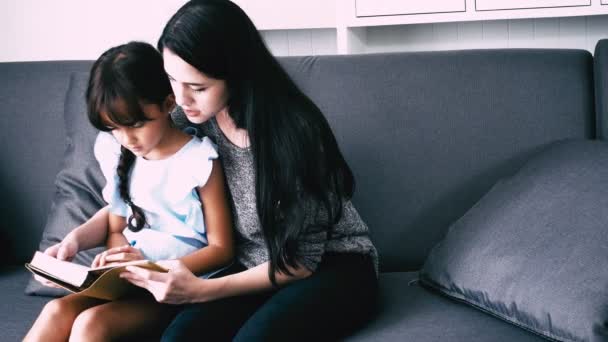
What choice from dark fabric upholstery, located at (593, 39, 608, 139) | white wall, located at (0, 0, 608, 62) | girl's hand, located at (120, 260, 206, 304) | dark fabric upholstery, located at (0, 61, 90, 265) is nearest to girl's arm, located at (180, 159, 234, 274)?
girl's hand, located at (120, 260, 206, 304)

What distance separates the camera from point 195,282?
142 cm

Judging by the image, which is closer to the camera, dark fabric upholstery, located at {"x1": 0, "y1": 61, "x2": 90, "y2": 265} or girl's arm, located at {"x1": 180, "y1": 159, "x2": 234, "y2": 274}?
girl's arm, located at {"x1": 180, "y1": 159, "x2": 234, "y2": 274}

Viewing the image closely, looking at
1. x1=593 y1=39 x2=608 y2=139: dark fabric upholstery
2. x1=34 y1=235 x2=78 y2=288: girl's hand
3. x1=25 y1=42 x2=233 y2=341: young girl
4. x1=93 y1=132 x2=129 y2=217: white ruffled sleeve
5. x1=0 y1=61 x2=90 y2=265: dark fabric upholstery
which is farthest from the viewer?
x1=0 y1=61 x2=90 y2=265: dark fabric upholstery

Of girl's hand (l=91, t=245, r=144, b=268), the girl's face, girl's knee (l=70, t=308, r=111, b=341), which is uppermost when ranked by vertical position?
the girl's face

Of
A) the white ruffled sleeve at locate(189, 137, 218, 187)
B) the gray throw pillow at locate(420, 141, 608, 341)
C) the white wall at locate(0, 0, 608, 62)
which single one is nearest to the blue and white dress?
the white ruffled sleeve at locate(189, 137, 218, 187)

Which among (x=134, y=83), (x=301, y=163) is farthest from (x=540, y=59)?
(x=134, y=83)

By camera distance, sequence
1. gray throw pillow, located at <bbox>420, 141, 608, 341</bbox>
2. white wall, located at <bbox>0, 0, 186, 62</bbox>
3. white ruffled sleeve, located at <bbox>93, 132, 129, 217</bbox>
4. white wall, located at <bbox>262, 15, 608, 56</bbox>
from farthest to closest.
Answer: white wall, located at <bbox>0, 0, 186, 62</bbox>
white wall, located at <bbox>262, 15, 608, 56</bbox>
white ruffled sleeve, located at <bbox>93, 132, 129, 217</bbox>
gray throw pillow, located at <bbox>420, 141, 608, 341</bbox>

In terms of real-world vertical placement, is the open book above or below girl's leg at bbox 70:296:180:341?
above

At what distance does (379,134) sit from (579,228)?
53cm

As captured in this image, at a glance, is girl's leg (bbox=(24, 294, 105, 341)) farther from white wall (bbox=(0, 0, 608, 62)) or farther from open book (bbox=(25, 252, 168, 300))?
white wall (bbox=(0, 0, 608, 62))

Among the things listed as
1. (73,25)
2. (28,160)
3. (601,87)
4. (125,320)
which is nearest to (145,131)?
(125,320)

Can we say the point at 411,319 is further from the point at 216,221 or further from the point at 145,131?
the point at 145,131

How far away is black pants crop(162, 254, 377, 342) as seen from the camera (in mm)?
1370

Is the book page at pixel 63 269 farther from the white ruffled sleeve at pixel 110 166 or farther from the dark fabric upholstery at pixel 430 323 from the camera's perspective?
the dark fabric upholstery at pixel 430 323
